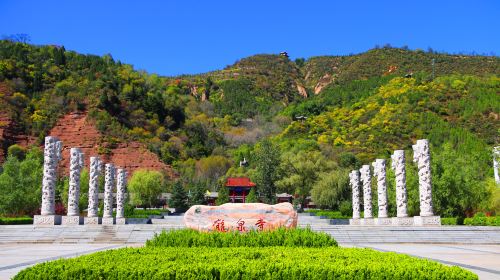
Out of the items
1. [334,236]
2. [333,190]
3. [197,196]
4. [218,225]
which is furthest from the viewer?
[197,196]

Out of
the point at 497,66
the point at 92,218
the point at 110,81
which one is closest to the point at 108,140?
the point at 110,81

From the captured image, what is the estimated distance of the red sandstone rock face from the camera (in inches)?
2717

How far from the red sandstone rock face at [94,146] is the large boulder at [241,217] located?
55753mm

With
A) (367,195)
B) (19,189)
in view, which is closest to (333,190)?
(367,195)

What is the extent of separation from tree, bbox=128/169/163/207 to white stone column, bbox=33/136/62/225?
88.2 feet

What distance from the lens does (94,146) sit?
70062mm

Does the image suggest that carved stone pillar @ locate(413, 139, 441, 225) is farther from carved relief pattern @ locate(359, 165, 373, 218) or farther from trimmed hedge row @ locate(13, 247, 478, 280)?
trimmed hedge row @ locate(13, 247, 478, 280)

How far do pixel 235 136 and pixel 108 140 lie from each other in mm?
34392

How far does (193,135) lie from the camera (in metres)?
86.4

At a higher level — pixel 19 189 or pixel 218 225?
pixel 19 189

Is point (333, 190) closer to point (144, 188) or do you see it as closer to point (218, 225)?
point (144, 188)

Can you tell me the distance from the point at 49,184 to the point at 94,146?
151 feet

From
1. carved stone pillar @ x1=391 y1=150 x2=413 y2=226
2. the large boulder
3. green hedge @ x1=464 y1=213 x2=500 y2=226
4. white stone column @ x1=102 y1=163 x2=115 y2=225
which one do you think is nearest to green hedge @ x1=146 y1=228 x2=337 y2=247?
the large boulder

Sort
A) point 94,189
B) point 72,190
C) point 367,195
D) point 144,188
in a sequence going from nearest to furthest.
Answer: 1. point 72,190
2. point 94,189
3. point 367,195
4. point 144,188
